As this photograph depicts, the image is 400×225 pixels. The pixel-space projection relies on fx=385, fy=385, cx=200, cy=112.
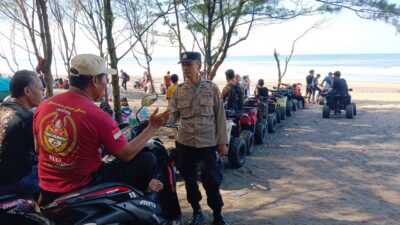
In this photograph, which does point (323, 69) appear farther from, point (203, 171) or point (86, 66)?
point (86, 66)

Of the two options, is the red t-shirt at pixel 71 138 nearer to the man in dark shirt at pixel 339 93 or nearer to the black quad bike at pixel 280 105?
the black quad bike at pixel 280 105

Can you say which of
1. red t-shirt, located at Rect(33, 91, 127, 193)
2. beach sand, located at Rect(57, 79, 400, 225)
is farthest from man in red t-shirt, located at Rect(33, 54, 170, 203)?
beach sand, located at Rect(57, 79, 400, 225)

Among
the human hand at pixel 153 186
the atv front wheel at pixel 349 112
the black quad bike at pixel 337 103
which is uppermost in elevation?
the human hand at pixel 153 186

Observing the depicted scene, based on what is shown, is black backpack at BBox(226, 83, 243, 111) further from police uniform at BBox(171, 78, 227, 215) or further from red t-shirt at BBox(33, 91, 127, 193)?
red t-shirt at BBox(33, 91, 127, 193)

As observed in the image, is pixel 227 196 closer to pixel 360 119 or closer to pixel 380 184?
pixel 380 184

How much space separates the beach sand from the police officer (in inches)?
17.7

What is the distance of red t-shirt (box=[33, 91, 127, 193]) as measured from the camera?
2316 millimetres

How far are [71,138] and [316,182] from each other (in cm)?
433

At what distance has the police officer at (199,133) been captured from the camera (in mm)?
4066

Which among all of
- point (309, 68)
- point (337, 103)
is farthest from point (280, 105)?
point (309, 68)

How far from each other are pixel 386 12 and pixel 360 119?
6552mm

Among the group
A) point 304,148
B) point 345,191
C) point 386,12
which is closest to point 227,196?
point 345,191

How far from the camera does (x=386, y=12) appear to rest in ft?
21.3

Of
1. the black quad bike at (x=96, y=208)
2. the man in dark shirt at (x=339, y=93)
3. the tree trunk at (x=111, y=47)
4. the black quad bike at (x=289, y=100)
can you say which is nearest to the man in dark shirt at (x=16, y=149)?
the black quad bike at (x=96, y=208)
